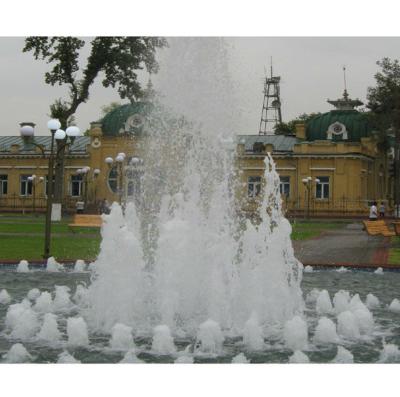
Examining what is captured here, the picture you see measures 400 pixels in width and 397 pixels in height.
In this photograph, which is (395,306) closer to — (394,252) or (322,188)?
(394,252)

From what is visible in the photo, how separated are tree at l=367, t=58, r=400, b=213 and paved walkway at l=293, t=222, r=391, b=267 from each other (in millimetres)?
20389

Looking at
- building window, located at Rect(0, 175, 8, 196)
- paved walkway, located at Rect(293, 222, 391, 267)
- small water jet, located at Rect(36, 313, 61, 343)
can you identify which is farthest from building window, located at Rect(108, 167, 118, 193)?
small water jet, located at Rect(36, 313, 61, 343)

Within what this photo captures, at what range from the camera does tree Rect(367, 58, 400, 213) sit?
4450 centimetres

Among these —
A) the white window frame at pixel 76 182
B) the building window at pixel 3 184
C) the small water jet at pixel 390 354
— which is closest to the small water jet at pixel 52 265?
the small water jet at pixel 390 354

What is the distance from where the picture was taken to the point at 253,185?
1927 inches

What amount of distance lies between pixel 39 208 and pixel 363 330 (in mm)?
44462

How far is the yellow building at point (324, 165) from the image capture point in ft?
156

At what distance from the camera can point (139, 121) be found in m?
50.1

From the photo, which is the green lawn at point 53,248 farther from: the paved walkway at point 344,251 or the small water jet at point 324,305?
the small water jet at point 324,305

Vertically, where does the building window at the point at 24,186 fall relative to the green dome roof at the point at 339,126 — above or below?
below

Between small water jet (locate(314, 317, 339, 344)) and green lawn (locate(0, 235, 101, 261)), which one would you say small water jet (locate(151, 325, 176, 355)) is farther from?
green lawn (locate(0, 235, 101, 261))

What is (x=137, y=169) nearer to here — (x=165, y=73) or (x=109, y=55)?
(x=109, y=55)

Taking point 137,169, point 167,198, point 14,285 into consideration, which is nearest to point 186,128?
point 167,198

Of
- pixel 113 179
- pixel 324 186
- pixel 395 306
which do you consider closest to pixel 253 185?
pixel 324 186
